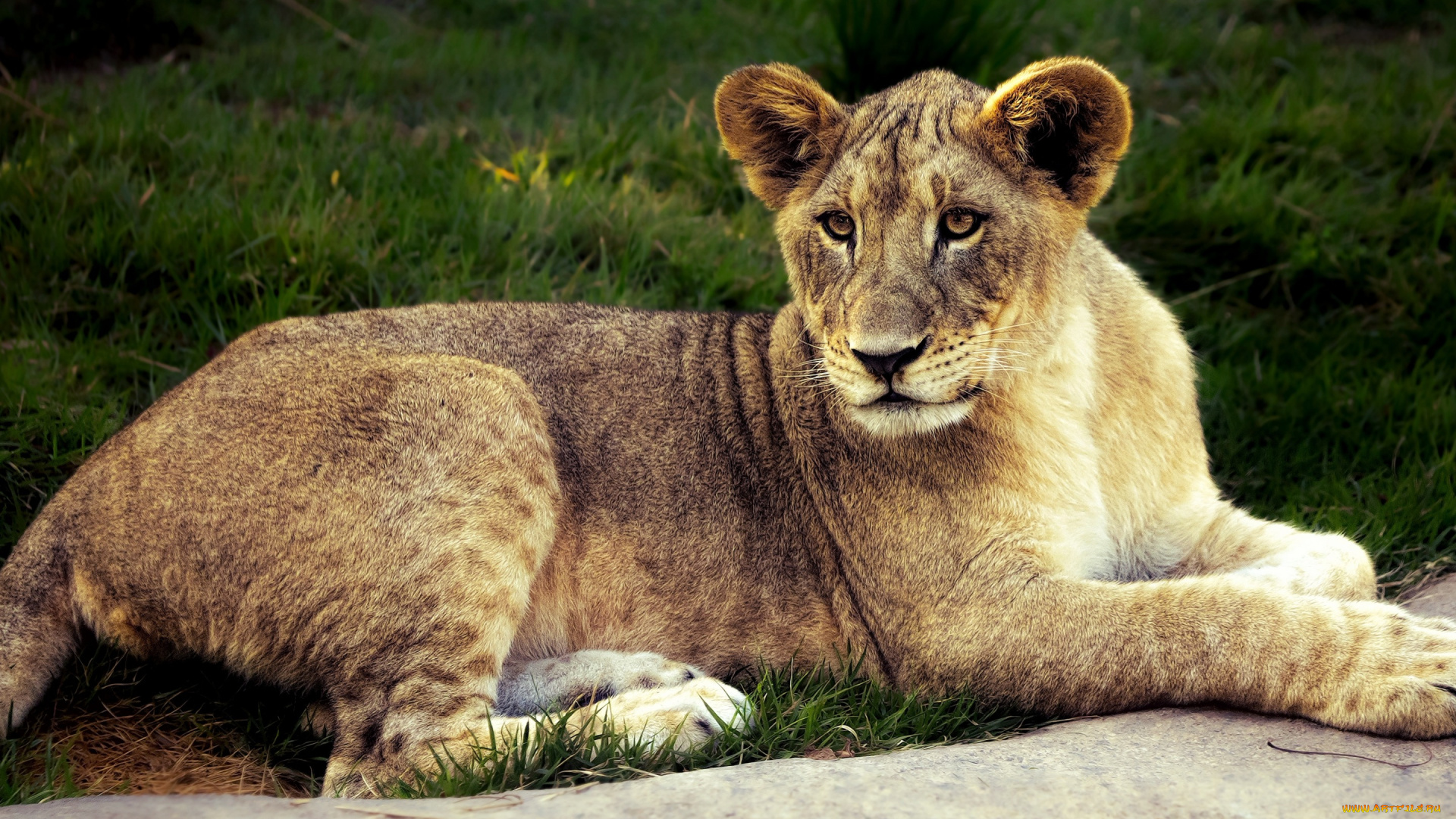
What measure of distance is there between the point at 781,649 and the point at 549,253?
2.82 metres

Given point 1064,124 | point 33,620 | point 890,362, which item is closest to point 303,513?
point 33,620

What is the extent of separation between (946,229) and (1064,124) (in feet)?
1.50

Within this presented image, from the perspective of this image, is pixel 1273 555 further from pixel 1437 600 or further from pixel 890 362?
pixel 890 362

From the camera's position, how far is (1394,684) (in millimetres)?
2938

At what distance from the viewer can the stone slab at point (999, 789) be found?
252 cm

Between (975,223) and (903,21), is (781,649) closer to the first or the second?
(975,223)

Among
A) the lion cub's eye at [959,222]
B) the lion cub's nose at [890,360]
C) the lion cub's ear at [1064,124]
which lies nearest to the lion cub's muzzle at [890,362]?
the lion cub's nose at [890,360]

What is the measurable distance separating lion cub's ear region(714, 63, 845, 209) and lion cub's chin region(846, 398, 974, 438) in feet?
2.91

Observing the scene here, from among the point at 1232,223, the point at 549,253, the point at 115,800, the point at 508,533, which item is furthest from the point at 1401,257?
the point at 115,800

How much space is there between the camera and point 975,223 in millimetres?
3391

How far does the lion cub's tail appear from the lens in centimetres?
335

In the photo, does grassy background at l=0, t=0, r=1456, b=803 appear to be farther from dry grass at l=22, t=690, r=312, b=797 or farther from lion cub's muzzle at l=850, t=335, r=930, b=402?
lion cub's muzzle at l=850, t=335, r=930, b=402

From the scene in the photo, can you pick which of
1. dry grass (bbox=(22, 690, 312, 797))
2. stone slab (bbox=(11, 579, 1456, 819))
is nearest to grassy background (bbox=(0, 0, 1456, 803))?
dry grass (bbox=(22, 690, 312, 797))

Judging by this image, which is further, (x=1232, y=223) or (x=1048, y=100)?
(x=1232, y=223)
